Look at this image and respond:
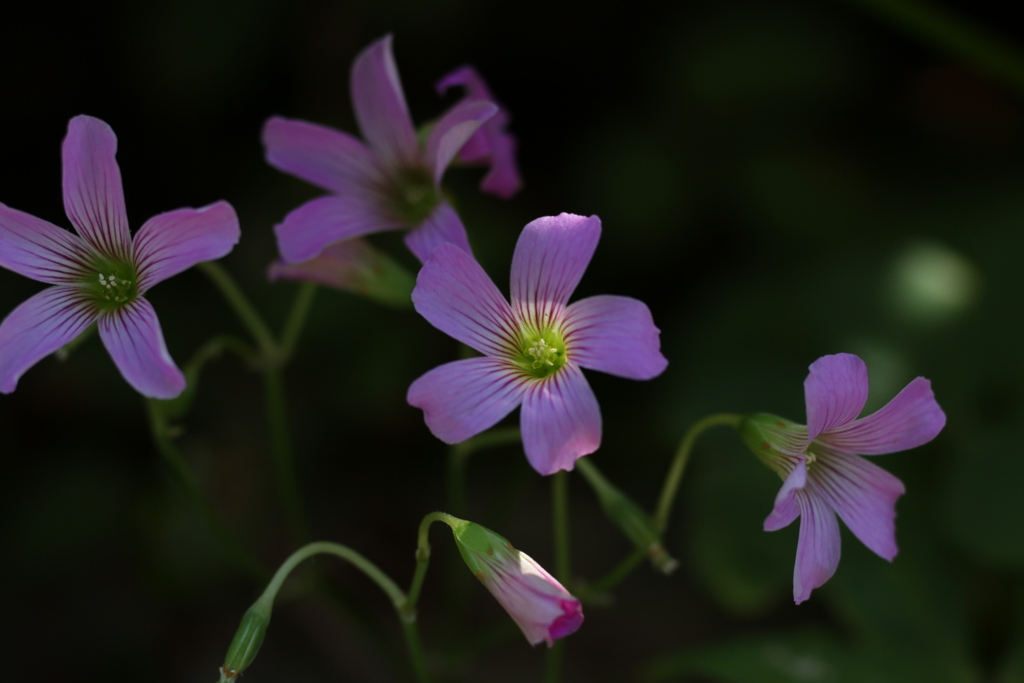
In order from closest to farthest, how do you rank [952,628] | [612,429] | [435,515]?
[435,515] → [952,628] → [612,429]

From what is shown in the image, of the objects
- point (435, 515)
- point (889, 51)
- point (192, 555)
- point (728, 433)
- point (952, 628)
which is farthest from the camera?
point (889, 51)

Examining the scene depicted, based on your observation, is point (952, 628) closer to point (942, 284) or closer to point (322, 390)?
point (942, 284)

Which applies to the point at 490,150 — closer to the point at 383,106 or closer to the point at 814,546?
the point at 383,106

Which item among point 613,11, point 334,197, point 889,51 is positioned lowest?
point 334,197

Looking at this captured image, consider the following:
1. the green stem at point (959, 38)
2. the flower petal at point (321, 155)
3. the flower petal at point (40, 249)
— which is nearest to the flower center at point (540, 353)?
the flower petal at point (321, 155)

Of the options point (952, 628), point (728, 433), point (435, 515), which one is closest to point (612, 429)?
point (728, 433)

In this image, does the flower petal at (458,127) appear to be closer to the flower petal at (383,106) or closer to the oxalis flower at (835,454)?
the flower petal at (383,106)
